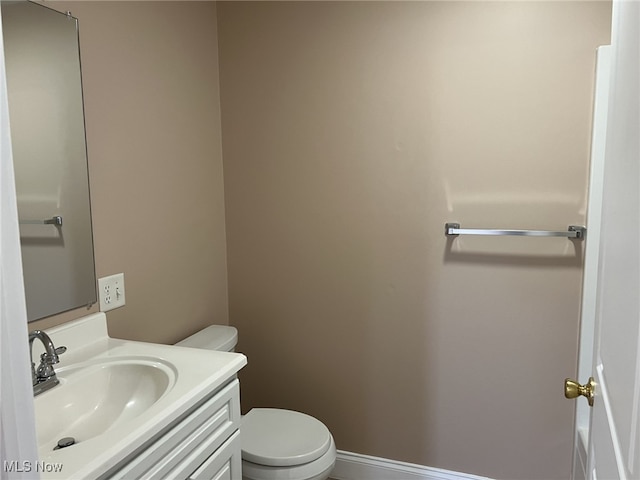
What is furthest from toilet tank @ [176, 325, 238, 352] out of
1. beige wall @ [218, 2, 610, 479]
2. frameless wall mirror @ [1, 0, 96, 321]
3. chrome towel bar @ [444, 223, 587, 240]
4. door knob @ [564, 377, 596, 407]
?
door knob @ [564, 377, 596, 407]

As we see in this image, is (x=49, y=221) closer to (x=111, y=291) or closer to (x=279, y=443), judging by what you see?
(x=111, y=291)

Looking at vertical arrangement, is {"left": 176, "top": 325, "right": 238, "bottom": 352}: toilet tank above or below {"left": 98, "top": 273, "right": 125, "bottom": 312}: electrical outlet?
below

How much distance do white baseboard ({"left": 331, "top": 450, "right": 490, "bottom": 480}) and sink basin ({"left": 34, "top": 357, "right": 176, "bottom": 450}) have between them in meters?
1.24

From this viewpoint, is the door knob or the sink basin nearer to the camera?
the door knob

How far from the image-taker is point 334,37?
82.4 inches

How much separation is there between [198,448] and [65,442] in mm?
315

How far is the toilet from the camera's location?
1732 mm

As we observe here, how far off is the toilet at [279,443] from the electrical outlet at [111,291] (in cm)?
34

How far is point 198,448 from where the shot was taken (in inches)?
50.5

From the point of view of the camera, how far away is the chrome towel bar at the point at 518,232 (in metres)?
1.86

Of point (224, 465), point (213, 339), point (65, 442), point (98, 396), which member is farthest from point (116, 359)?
point (213, 339)

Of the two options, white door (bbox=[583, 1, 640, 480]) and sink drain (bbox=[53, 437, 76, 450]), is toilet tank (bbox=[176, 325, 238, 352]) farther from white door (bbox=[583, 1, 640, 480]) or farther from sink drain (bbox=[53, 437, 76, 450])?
white door (bbox=[583, 1, 640, 480])

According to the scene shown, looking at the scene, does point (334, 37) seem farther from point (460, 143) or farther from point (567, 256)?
point (567, 256)

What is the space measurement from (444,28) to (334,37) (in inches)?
17.4
